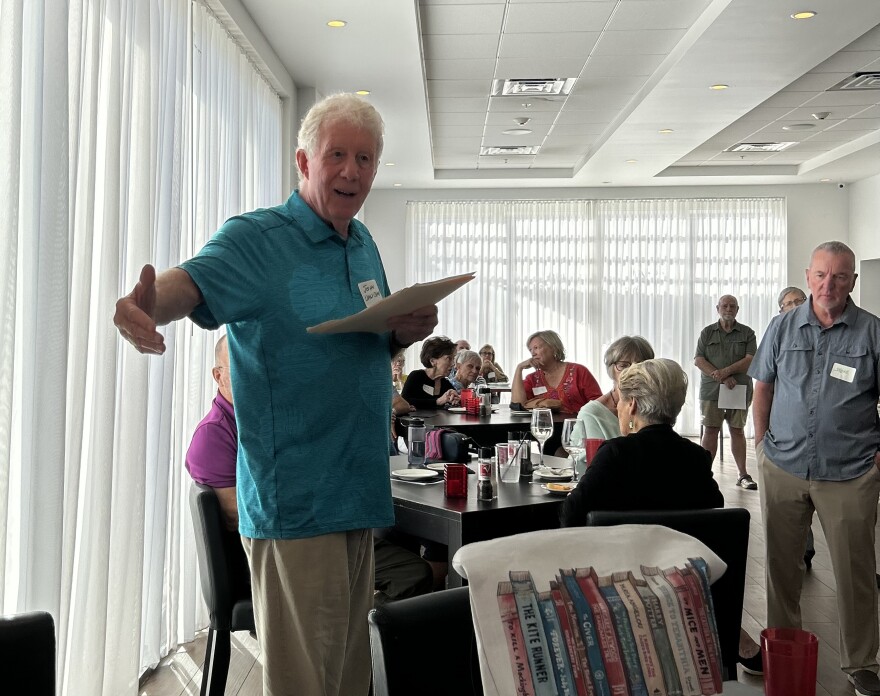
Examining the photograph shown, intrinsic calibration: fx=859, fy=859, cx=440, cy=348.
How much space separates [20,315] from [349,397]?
1.24 metres

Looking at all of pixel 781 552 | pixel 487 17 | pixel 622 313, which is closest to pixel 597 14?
pixel 487 17

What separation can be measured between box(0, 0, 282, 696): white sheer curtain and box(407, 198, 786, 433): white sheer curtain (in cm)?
843

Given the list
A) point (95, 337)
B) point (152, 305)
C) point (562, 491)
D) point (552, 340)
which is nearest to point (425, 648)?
point (152, 305)

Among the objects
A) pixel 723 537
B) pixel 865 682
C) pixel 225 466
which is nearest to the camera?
pixel 723 537

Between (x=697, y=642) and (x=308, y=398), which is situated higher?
(x=308, y=398)

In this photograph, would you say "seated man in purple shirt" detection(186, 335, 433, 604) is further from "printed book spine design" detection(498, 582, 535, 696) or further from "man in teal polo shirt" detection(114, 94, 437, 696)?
"printed book spine design" detection(498, 582, 535, 696)

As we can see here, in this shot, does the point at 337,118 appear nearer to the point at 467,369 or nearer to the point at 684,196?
the point at 467,369

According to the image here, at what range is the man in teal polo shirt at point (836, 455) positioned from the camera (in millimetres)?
3582

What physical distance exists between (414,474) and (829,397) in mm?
1789

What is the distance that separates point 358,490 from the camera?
1.90m

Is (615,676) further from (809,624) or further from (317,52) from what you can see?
(317,52)

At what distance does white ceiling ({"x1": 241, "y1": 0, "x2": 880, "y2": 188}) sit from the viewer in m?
5.62

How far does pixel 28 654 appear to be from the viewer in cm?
133

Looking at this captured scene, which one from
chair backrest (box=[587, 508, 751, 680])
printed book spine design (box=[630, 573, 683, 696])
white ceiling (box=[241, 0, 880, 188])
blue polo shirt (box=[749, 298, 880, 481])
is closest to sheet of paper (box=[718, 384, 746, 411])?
white ceiling (box=[241, 0, 880, 188])
